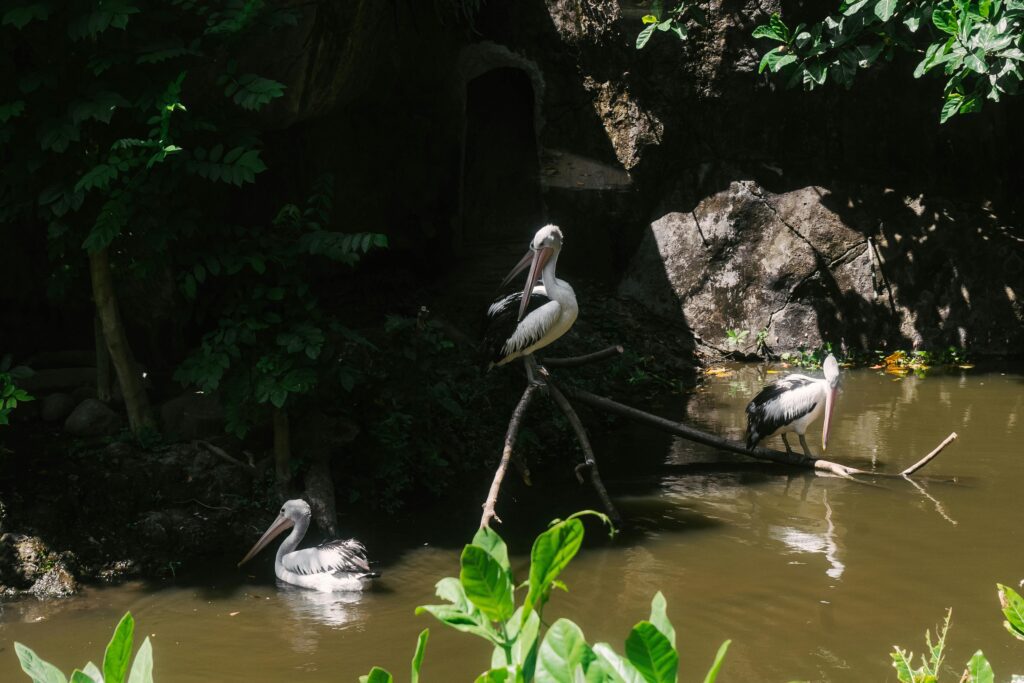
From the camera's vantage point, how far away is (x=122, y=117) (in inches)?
218

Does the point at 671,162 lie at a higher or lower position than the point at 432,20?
lower

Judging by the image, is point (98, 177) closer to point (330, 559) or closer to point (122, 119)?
point (122, 119)

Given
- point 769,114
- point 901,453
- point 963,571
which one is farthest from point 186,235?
point 769,114

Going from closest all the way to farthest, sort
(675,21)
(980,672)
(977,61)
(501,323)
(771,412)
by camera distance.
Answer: (980,672) < (977,61) < (501,323) < (771,412) < (675,21)

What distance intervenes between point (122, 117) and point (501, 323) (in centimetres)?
256

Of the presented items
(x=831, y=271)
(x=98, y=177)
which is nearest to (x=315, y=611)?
(x=98, y=177)

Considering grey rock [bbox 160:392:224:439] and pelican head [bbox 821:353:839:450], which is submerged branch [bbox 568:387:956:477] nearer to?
pelican head [bbox 821:353:839:450]

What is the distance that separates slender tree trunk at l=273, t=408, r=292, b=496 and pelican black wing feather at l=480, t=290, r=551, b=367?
1488 millimetres

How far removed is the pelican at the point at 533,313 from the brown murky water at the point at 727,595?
112 centimetres

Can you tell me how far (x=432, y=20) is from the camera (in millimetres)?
9469

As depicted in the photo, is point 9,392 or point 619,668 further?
point 9,392

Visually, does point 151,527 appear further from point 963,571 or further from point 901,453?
point 901,453

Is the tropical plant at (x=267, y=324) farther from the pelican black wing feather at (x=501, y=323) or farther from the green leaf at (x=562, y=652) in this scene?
the green leaf at (x=562, y=652)

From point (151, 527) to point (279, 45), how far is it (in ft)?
9.25
